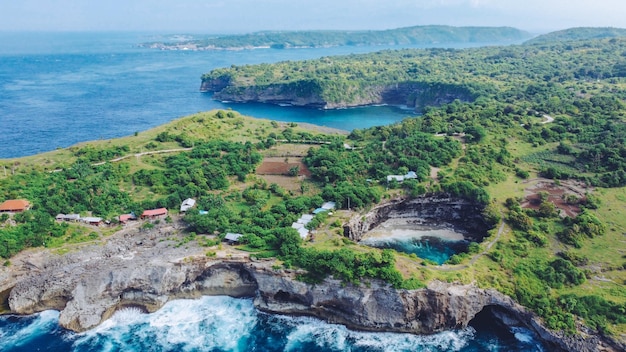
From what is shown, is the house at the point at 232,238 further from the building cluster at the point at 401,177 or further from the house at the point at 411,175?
the house at the point at 411,175

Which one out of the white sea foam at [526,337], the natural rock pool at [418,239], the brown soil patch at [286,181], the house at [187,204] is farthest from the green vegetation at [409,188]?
the natural rock pool at [418,239]

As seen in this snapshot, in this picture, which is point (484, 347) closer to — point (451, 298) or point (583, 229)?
point (451, 298)

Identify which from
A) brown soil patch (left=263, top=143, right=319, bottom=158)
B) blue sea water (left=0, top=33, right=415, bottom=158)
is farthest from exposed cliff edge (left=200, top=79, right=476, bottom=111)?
brown soil patch (left=263, top=143, right=319, bottom=158)

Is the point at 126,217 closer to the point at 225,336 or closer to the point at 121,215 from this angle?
the point at 121,215

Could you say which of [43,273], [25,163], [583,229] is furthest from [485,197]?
[25,163]

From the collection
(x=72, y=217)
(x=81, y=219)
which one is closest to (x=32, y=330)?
(x=81, y=219)

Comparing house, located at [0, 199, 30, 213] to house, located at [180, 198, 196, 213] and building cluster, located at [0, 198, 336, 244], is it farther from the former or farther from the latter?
house, located at [180, 198, 196, 213]
